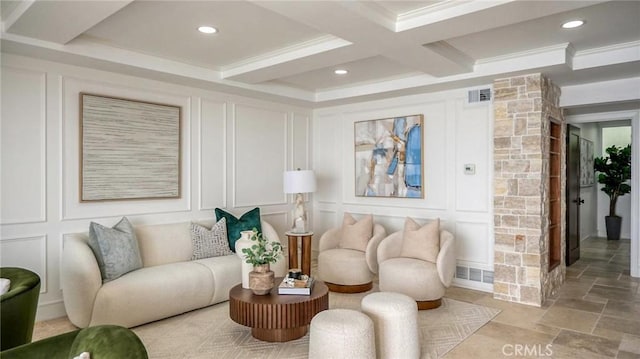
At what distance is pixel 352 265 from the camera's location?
4.59 m

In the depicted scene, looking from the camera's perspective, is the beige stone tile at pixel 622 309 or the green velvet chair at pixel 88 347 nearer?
the green velvet chair at pixel 88 347

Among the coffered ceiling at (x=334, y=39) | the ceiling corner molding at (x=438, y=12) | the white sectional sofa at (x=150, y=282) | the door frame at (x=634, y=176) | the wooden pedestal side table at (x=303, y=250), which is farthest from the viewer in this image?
the door frame at (x=634, y=176)

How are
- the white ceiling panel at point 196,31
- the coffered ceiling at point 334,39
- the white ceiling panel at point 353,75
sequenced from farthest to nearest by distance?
the white ceiling panel at point 353,75
the white ceiling panel at point 196,31
the coffered ceiling at point 334,39

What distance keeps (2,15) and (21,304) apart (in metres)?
2.17

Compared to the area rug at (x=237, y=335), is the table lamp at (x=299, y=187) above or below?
above

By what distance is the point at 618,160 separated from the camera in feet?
26.0

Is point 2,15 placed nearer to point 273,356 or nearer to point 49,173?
point 49,173

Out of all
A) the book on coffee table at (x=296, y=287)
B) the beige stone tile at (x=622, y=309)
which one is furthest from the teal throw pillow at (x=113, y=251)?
the beige stone tile at (x=622, y=309)

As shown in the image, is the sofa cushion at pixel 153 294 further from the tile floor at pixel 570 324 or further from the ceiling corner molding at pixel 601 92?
the ceiling corner molding at pixel 601 92

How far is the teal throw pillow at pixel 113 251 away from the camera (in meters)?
3.59

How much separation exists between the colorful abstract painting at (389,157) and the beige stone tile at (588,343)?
2.32 meters

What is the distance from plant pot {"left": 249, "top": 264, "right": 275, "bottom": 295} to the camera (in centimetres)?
323

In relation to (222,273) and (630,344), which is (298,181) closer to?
(222,273)

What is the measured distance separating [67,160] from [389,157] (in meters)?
3.77
